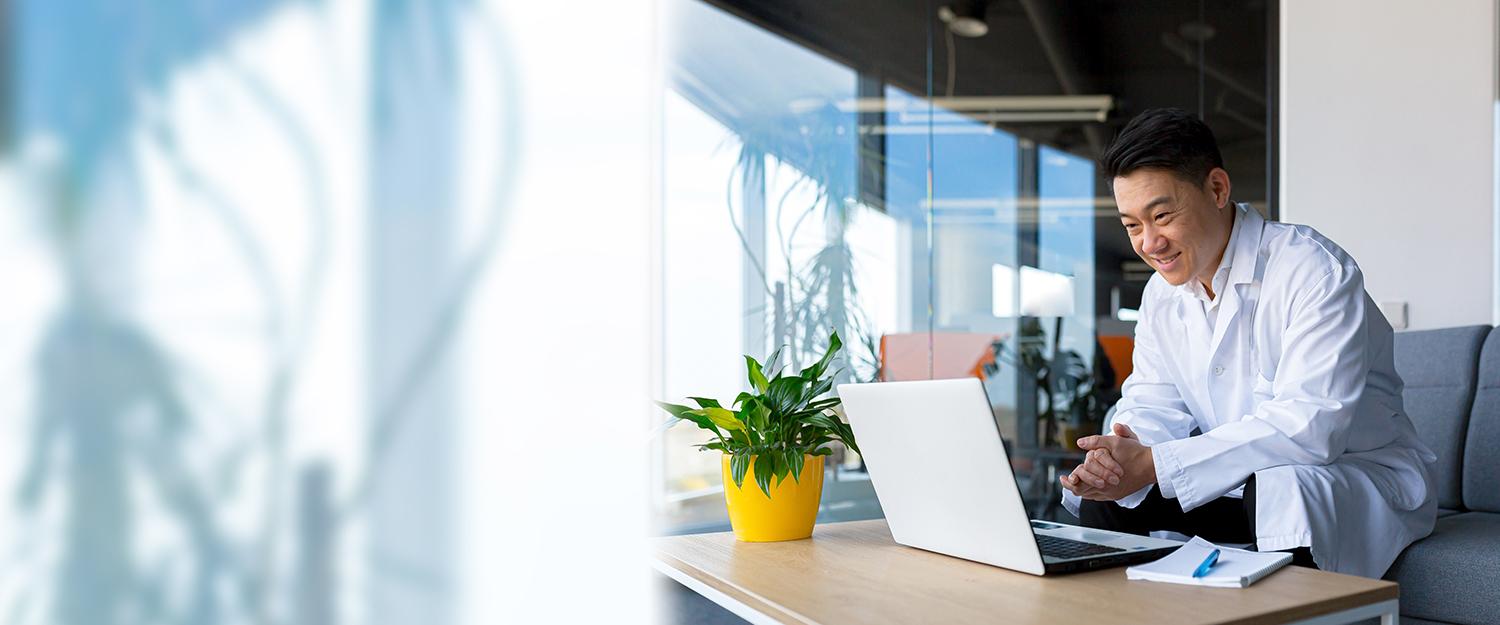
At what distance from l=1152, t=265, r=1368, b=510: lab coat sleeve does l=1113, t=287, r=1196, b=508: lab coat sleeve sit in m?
0.28

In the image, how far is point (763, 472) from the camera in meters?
1.52

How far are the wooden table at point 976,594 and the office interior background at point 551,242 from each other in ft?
5.62

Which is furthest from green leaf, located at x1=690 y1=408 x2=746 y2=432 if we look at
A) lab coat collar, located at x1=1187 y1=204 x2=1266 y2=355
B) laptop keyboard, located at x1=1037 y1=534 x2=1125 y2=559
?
lab coat collar, located at x1=1187 y1=204 x2=1266 y2=355

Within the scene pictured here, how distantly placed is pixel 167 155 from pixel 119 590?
1022mm

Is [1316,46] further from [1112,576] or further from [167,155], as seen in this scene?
[167,155]

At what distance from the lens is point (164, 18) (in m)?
2.53

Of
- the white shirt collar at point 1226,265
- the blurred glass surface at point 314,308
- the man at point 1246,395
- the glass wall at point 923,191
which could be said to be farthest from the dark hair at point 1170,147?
Result: the blurred glass surface at point 314,308

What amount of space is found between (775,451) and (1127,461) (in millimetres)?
492

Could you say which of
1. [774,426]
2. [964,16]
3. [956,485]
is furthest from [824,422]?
[964,16]

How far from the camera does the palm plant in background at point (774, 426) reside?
1545 millimetres

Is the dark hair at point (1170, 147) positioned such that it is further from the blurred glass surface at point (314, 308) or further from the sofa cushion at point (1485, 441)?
the blurred glass surface at point (314, 308)

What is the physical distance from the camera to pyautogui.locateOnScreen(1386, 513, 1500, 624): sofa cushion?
1.52 metres

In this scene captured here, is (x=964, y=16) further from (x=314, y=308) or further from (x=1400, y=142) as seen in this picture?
(x=314, y=308)

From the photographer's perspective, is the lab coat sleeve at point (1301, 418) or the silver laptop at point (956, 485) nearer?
the silver laptop at point (956, 485)
